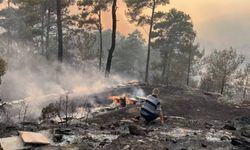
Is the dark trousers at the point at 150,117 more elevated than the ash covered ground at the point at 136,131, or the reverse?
the dark trousers at the point at 150,117

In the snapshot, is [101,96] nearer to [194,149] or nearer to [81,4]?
[194,149]

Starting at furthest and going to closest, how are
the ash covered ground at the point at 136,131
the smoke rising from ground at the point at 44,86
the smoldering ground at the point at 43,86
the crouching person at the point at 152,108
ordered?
the smoke rising from ground at the point at 44,86, the smoldering ground at the point at 43,86, the crouching person at the point at 152,108, the ash covered ground at the point at 136,131

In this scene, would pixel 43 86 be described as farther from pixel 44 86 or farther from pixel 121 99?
pixel 121 99

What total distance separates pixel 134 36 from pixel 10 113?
77.6 metres

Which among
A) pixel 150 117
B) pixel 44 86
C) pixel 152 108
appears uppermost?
pixel 152 108

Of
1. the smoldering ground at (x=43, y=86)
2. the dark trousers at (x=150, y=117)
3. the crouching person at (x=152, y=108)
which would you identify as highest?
the crouching person at (x=152, y=108)

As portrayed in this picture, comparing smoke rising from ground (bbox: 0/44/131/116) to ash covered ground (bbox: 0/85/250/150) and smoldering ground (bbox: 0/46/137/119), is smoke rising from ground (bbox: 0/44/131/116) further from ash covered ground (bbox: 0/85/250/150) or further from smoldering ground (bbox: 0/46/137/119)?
ash covered ground (bbox: 0/85/250/150)

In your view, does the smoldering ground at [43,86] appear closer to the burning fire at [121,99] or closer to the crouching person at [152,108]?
the burning fire at [121,99]

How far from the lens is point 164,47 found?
64.1m

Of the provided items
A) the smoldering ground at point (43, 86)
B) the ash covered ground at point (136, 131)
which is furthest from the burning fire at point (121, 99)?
the smoldering ground at point (43, 86)

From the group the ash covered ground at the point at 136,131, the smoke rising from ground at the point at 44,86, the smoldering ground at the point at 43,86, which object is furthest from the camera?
the smoke rising from ground at the point at 44,86

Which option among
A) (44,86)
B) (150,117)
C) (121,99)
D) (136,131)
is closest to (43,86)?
(44,86)

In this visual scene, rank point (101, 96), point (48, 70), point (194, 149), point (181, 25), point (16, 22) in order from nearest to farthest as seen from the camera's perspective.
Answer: point (194, 149)
point (101, 96)
point (48, 70)
point (181, 25)
point (16, 22)

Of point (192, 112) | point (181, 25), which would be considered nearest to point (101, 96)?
point (192, 112)
